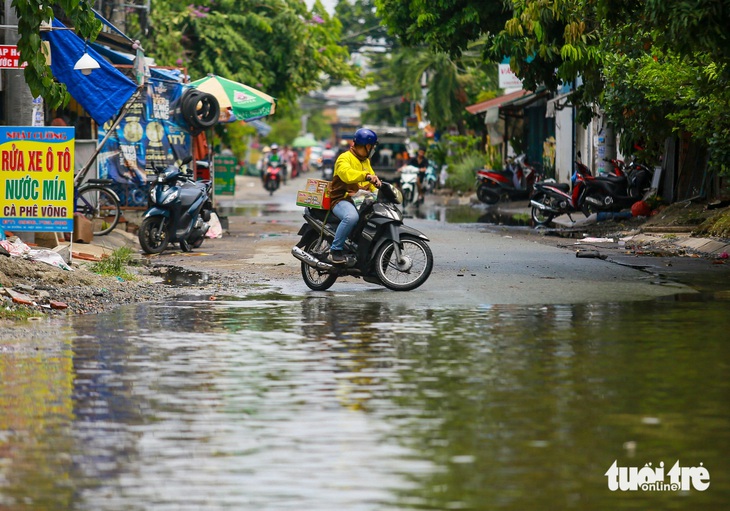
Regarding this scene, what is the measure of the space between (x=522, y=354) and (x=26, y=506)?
16.1 ft

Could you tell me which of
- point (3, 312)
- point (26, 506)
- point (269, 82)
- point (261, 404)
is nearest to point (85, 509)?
point (26, 506)

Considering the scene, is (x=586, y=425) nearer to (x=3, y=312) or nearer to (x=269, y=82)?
(x=3, y=312)

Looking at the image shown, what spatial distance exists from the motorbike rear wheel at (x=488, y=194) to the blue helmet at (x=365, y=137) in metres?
25.3

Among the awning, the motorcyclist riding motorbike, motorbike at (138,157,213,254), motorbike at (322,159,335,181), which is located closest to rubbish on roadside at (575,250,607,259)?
motorbike at (138,157,213,254)

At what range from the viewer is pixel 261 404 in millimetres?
7887

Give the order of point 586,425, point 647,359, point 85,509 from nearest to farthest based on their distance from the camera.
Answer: point 85,509, point 586,425, point 647,359

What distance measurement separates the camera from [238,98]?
2661cm

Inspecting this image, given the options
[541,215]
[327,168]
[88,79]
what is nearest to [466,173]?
[541,215]

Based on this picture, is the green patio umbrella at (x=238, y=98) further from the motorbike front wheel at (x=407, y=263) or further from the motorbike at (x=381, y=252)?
the motorbike front wheel at (x=407, y=263)

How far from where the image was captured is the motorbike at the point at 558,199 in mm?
26938

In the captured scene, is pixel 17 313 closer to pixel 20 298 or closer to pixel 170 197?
pixel 20 298

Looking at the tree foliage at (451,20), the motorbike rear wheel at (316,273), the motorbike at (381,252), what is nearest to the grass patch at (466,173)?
the tree foliage at (451,20)

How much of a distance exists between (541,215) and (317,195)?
1423 centimetres

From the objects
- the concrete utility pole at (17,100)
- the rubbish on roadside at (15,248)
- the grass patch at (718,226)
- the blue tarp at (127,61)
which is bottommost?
the rubbish on roadside at (15,248)
